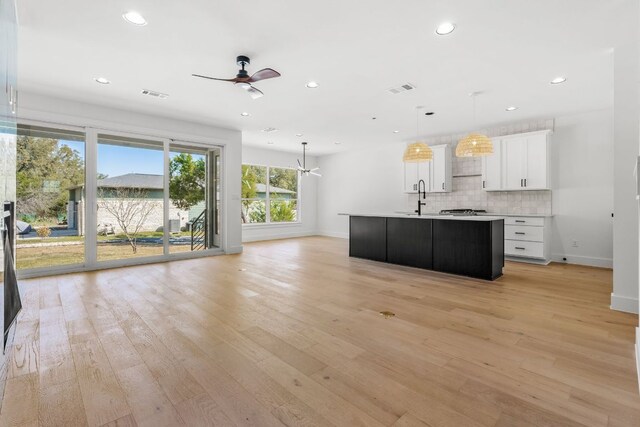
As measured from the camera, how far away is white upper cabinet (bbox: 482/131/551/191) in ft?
18.2

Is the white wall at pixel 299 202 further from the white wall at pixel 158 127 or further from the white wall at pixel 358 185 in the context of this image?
the white wall at pixel 158 127

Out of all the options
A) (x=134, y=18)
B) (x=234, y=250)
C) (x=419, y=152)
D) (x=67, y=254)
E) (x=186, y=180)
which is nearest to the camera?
(x=134, y=18)

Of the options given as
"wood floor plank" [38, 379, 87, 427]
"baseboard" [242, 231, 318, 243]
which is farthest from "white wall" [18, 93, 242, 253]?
"wood floor plank" [38, 379, 87, 427]

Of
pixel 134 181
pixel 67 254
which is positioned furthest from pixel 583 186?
pixel 67 254

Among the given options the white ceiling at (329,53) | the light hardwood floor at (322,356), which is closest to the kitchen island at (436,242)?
the light hardwood floor at (322,356)

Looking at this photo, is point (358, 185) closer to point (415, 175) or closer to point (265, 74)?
point (415, 175)

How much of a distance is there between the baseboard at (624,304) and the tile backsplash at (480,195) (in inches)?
124

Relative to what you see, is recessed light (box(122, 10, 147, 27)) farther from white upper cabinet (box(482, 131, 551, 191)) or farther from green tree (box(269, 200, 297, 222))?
green tree (box(269, 200, 297, 222))

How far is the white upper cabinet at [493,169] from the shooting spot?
6066mm

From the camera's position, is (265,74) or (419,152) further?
(419,152)

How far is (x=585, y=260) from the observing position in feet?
17.9

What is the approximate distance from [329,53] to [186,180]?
4.29 meters

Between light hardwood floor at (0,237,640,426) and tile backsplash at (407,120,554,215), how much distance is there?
93.4 inches

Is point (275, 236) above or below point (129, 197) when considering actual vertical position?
below
